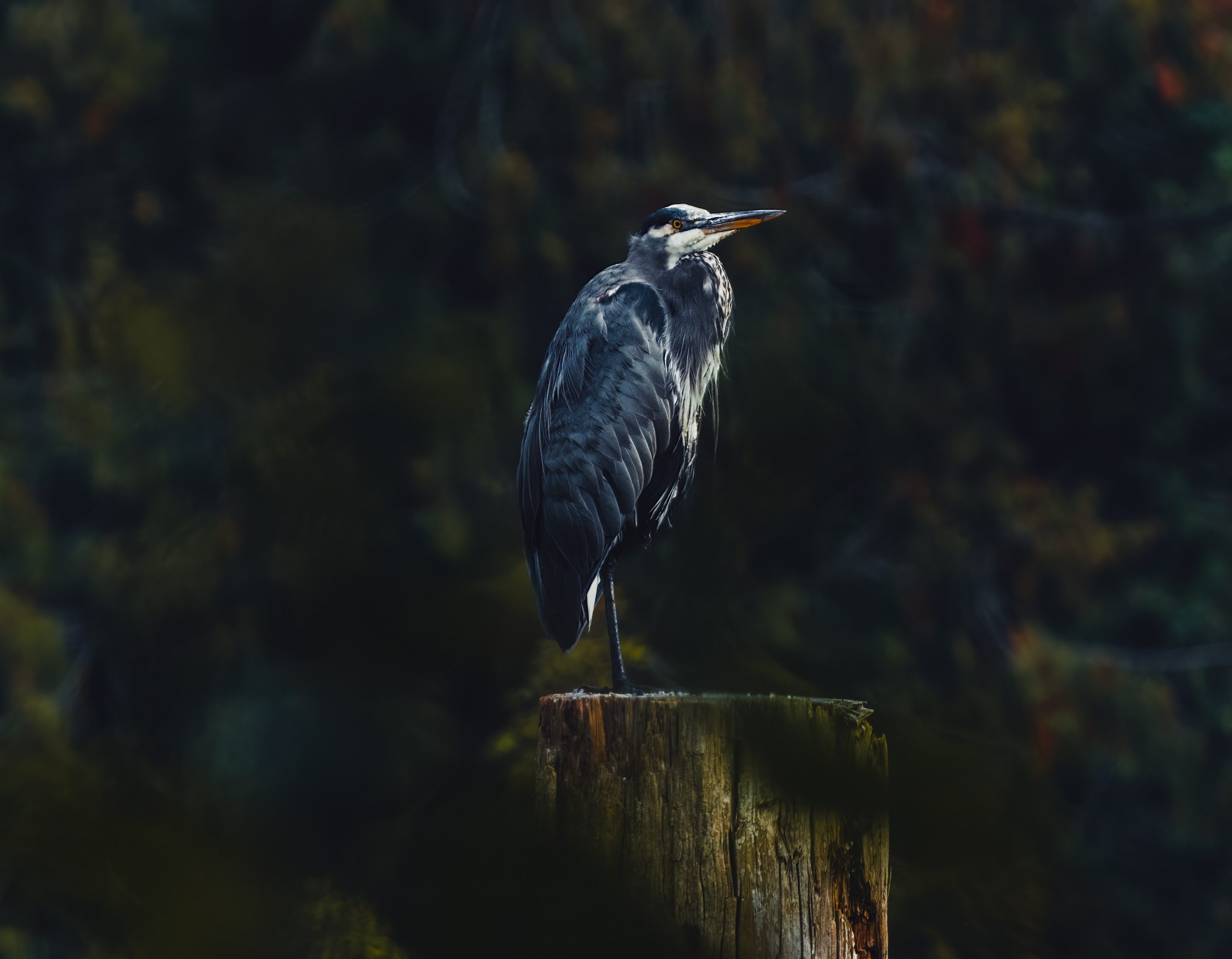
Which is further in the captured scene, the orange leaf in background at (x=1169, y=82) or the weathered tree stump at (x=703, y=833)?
the orange leaf in background at (x=1169, y=82)

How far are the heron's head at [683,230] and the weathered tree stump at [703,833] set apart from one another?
4.32 ft

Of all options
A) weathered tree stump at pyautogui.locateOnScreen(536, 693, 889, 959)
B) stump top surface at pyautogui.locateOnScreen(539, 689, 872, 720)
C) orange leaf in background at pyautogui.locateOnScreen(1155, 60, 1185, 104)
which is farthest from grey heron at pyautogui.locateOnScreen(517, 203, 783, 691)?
orange leaf in background at pyautogui.locateOnScreen(1155, 60, 1185, 104)

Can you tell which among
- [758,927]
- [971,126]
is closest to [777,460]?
[758,927]

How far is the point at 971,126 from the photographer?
5125 mm

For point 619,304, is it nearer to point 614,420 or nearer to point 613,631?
point 614,420

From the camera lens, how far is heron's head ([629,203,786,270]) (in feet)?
8.57

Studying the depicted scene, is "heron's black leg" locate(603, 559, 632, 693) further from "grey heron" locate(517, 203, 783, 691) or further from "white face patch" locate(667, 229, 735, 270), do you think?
"white face patch" locate(667, 229, 735, 270)

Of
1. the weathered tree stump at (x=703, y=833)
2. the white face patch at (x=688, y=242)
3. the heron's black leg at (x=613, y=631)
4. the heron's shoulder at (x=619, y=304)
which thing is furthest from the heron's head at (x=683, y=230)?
the weathered tree stump at (x=703, y=833)

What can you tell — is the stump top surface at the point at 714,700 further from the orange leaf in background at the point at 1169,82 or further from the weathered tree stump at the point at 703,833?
the orange leaf in background at the point at 1169,82

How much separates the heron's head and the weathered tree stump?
4.32 ft

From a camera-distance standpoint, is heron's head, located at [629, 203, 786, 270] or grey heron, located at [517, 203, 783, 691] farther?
heron's head, located at [629, 203, 786, 270]

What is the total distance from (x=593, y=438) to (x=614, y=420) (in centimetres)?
5

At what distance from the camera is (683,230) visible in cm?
264

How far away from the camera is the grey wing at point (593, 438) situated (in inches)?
93.4
